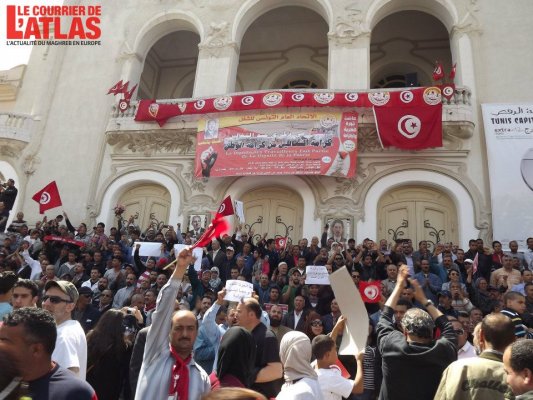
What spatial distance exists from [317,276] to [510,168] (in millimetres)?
6762

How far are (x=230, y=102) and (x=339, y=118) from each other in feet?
10.5

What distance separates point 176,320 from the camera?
9.21ft

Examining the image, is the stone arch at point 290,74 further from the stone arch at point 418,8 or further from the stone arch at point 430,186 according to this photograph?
the stone arch at point 430,186

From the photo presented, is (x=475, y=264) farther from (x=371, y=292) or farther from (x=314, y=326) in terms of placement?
(x=314, y=326)

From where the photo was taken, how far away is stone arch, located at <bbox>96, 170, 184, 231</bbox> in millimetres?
14258

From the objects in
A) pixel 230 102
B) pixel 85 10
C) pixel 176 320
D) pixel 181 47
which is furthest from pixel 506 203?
pixel 85 10

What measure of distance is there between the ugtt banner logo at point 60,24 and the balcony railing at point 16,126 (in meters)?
3.71

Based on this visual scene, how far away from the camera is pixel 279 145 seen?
13078mm

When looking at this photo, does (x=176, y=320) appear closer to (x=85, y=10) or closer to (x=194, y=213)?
(x=194, y=213)

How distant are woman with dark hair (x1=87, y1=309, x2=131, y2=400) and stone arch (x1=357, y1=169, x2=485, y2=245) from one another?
9357mm

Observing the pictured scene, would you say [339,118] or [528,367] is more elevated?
[339,118]

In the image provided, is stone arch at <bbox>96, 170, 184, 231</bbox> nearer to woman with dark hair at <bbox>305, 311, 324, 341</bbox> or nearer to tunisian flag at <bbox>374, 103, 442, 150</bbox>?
tunisian flag at <bbox>374, 103, 442, 150</bbox>

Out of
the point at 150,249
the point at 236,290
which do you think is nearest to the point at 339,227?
the point at 150,249

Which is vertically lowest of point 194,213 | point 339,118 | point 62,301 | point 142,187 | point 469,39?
point 62,301
